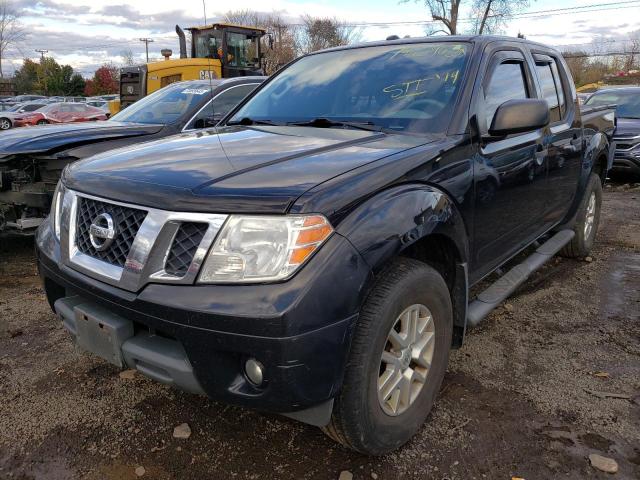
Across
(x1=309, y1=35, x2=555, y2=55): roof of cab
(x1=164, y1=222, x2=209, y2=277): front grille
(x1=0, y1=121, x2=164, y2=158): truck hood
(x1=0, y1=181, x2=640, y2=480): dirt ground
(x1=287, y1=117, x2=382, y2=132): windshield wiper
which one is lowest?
(x1=0, y1=181, x2=640, y2=480): dirt ground

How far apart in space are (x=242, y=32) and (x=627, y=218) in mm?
9309

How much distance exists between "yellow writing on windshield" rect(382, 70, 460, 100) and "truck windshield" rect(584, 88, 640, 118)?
8696mm

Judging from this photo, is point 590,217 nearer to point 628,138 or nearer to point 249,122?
point 249,122

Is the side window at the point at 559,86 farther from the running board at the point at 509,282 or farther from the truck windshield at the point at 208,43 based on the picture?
the truck windshield at the point at 208,43

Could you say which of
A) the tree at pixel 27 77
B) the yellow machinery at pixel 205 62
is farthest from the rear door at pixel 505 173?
the tree at pixel 27 77

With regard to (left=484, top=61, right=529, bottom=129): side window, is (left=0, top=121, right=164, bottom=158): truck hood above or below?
below

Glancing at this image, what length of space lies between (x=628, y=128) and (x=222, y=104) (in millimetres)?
7734

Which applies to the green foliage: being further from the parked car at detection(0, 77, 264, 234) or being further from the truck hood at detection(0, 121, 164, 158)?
the parked car at detection(0, 77, 264, 234)

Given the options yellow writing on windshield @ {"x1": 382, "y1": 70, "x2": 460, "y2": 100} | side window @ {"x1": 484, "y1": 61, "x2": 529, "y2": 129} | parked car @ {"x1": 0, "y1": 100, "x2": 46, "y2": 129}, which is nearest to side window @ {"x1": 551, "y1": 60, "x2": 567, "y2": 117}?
side window @ {"x1": 484, "y1": 61, "x2": 529, "y2": 129}

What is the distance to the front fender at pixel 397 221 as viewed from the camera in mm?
1898

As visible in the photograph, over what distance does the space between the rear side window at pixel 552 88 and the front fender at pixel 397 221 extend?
1.89 metres

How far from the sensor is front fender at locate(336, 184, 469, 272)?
74.7 inches

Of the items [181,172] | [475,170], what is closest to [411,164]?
[475,170]

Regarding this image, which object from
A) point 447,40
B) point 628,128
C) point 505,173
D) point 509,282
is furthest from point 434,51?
point 628,128
